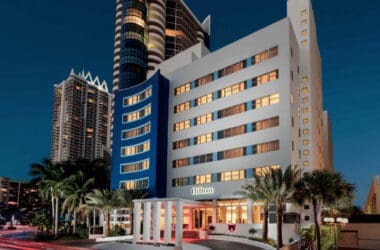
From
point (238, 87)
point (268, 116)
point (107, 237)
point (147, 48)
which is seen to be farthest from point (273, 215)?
point (147, 48)

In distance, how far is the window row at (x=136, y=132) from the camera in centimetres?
7950

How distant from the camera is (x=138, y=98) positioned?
84.7 meters

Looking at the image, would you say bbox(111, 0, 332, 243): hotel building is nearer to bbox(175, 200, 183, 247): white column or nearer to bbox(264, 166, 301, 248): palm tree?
bbox(175, 200, 183, 247): white column

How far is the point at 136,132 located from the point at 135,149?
10.7 ft

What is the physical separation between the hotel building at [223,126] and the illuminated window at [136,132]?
0.23 metres

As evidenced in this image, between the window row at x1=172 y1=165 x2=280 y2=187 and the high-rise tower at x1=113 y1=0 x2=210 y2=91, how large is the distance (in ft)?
251

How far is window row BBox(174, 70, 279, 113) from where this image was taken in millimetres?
62000

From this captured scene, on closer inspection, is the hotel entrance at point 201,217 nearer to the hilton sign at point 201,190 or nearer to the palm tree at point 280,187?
the hilton sign at point 201,190

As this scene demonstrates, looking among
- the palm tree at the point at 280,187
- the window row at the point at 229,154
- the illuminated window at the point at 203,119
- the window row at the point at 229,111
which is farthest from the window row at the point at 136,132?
the palm tree at the point at 280,187

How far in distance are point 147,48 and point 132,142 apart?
79.0 metres

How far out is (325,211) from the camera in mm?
74312

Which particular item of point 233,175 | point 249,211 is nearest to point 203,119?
point 233,175

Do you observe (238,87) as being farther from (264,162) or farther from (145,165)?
(145,165)

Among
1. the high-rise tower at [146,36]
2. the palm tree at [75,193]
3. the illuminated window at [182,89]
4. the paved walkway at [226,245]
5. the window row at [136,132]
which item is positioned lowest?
the paved walkway at [226,245]
